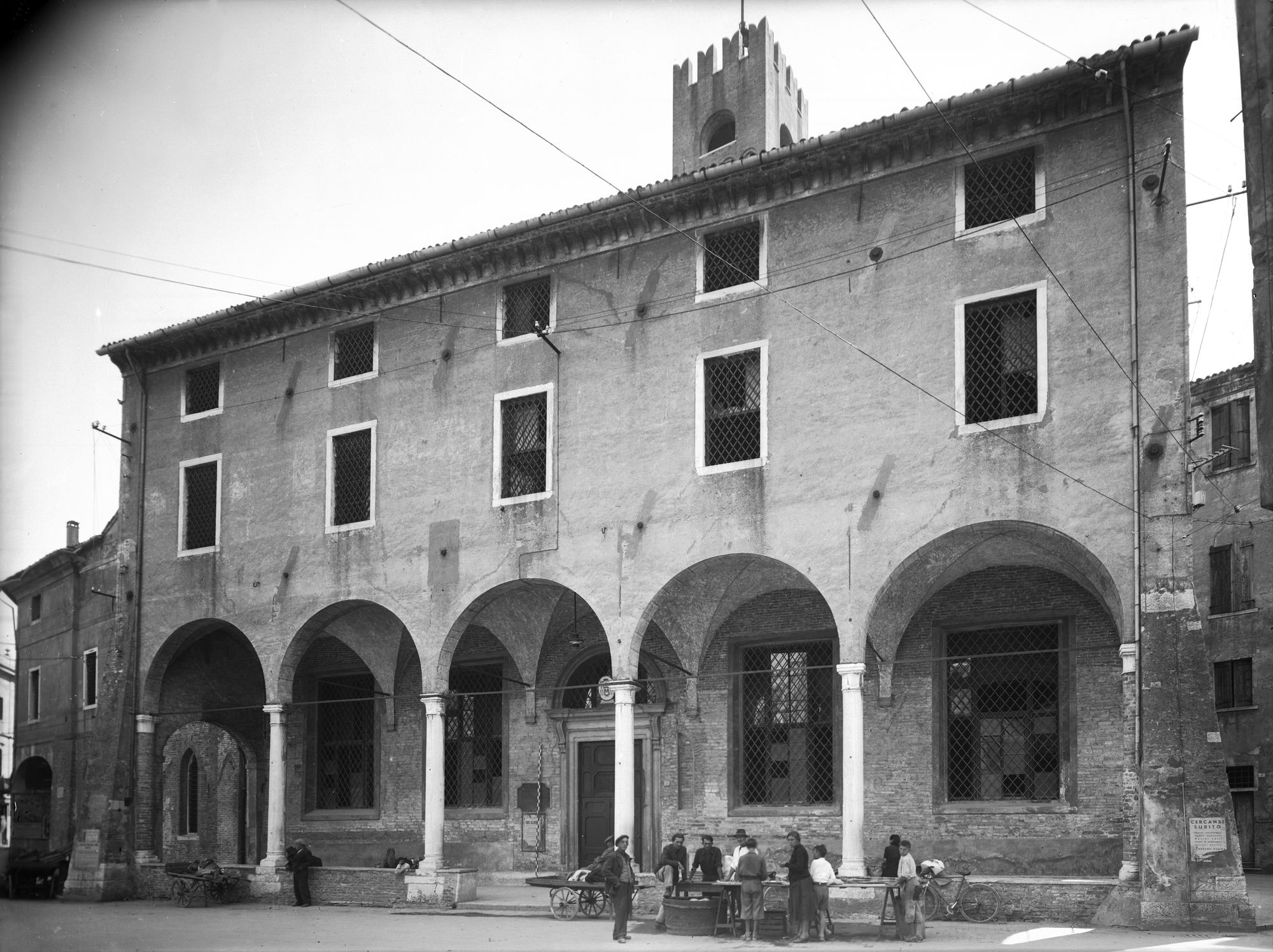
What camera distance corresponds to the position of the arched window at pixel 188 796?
29906 mm

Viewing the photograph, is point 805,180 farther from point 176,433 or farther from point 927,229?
point 176,433

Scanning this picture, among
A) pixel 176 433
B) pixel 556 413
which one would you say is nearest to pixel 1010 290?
pixel 556 413

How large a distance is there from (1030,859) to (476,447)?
9.97 m

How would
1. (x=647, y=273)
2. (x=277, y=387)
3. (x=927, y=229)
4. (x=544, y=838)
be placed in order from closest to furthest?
(x=927, y=229), (x=647, y=273), (x=544, y=838), (x=277, y=387)

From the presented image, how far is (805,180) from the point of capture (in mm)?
19234

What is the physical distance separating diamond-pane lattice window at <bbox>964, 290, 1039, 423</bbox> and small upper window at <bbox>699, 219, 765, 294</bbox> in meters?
3.22

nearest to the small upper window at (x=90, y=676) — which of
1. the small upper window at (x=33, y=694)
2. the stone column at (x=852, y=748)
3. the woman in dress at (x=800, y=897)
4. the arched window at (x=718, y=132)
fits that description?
the small upper window at (x=33, y=694)

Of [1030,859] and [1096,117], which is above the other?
[1096,117]

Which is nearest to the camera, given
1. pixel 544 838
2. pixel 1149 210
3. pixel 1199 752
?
pixel 1199 752

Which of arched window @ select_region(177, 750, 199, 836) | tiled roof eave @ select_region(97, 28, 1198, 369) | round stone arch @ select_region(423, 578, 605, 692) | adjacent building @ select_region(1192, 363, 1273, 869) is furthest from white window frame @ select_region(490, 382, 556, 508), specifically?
adjacent building @ select_region(1192, 363, 1273, 869)

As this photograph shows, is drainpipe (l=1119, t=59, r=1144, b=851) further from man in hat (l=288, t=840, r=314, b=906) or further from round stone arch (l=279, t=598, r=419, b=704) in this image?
man in hat (l=288, t=840, r=314, b=906)

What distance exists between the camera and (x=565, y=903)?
19031mm

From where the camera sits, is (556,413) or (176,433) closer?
(556,413)

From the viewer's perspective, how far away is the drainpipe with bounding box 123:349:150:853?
24734mm
